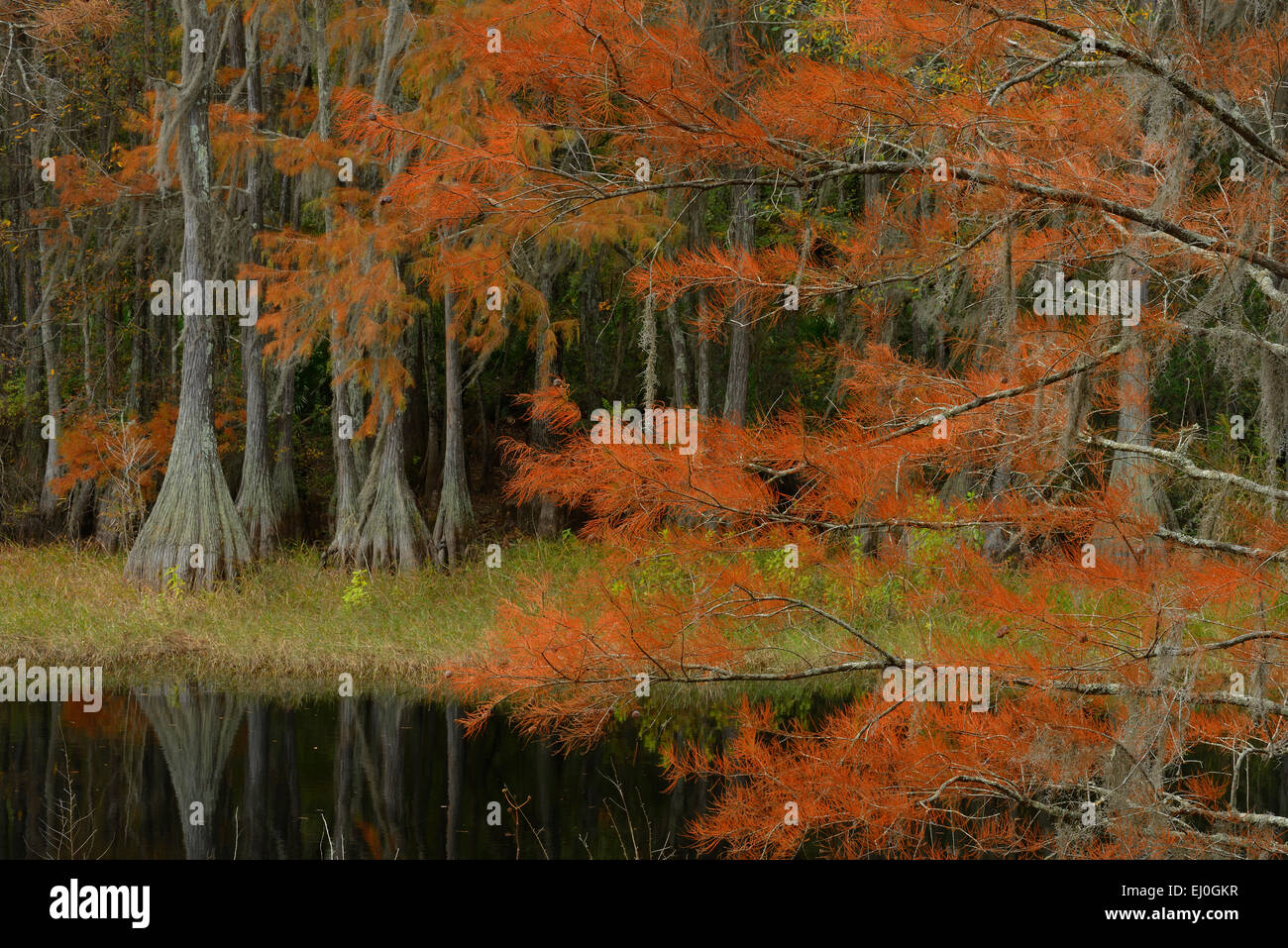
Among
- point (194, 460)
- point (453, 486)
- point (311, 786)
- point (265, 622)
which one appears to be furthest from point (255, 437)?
point (311, 786)

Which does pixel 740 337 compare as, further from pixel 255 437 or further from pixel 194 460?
pixel 255 437

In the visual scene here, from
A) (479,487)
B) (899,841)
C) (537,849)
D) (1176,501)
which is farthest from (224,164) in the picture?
(899,841)

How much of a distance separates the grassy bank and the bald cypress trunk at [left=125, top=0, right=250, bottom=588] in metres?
0.36

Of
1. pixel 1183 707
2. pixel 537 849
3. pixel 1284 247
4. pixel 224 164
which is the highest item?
pixel 224 164

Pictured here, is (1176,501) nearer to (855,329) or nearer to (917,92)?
(855,329)

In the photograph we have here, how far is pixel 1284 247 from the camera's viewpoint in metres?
6.10

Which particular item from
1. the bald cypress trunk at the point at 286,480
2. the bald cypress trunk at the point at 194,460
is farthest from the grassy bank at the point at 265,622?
the bald cypress trunk at the point at 286,480

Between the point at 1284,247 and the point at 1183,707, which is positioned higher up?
the point at 1284,247

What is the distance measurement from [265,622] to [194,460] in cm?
241

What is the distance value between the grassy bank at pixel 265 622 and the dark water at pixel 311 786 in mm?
600

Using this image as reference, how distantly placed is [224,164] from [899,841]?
1377 cm

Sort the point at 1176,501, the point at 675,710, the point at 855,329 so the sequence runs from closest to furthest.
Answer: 1. the point at 675,710
2. the point at 1176,501
3. the point at 855,329

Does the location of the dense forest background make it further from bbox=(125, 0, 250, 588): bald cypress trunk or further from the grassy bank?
the grassy bank

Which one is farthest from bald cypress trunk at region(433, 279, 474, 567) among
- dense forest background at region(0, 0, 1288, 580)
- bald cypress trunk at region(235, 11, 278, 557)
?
bald cypress trunk at region(235, 11, 278, 557)
